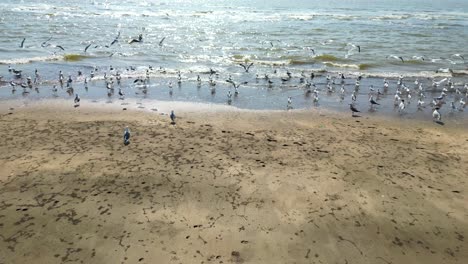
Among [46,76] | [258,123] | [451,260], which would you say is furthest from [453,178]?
[46,76]

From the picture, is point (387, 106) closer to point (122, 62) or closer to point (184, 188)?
point (184, 188)

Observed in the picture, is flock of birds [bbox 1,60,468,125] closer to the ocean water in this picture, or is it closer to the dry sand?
the ocean water

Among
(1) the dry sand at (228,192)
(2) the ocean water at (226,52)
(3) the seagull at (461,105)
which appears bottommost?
(1) the dry sand at (228,192)

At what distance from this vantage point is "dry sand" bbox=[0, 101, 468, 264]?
30.3 ft

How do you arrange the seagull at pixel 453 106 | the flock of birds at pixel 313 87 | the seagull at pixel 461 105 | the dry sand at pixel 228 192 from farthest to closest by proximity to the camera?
the flock of birds at pixel 313 87 < the seagull at pixel 461 105 < the seagull at pixel 453 106 < the dry sand at pixel 228 192

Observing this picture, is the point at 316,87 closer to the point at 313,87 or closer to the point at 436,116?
the point at 313,87

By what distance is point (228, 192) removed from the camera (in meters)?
11.4

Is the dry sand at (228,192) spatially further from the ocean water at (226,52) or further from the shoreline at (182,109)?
the ocean water at (226,52)

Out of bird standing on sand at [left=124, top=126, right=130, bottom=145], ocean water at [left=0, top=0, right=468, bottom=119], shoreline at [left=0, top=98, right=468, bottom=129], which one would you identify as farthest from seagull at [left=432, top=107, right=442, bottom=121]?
bird standing on sand at [left=124, top=126, right=130, bottom=145]

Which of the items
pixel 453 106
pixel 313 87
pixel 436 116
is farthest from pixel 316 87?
pixel 453 106

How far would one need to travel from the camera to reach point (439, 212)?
424 inches

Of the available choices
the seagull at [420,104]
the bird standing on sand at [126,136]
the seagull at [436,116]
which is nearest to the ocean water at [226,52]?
the seagull at [420,104]

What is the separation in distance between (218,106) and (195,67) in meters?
9.81

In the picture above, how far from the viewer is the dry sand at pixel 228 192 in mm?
9242
